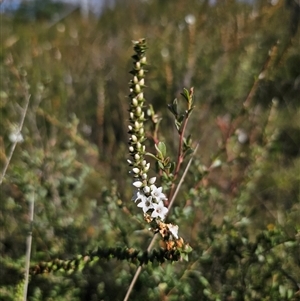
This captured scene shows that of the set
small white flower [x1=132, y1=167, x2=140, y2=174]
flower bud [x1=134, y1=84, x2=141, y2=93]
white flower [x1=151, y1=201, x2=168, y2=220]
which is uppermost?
flower bud [x1=134, y1=84, x2=141, y2=93]

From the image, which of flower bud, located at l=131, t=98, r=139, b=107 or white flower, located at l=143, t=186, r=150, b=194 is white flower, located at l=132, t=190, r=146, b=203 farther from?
flower bud, located at l=131, t=98, r=139, b=107

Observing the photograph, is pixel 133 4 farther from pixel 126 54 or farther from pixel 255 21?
pixel 255 21

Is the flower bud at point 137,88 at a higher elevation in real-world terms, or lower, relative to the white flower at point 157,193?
higher

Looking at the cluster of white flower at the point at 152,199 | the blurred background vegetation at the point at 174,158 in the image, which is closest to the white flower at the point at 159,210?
the cluster of white flower at the point at 152,199

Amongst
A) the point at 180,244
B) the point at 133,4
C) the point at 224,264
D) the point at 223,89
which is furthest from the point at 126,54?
the point at 180,244

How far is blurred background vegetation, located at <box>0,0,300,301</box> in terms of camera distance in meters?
1.45

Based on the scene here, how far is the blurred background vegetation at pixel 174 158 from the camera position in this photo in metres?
1.45

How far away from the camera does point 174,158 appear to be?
2127 mm

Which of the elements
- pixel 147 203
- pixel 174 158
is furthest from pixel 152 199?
pixel 174 158

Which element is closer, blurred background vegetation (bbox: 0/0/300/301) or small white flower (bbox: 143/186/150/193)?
small white flower (bbox: 143/186/150/193)

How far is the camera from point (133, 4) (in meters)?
5.53

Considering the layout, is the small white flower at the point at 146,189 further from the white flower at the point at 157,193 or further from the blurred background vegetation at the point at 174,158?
the blurred background vegetation at the point at 174,158

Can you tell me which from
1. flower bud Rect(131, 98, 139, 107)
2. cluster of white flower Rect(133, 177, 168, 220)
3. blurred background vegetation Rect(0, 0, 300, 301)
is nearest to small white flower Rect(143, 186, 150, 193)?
cluster of white flower Rect(133, 177, 168, 220)

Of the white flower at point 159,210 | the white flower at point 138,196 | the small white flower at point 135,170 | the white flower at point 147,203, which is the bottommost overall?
the white flower at point 159,210
